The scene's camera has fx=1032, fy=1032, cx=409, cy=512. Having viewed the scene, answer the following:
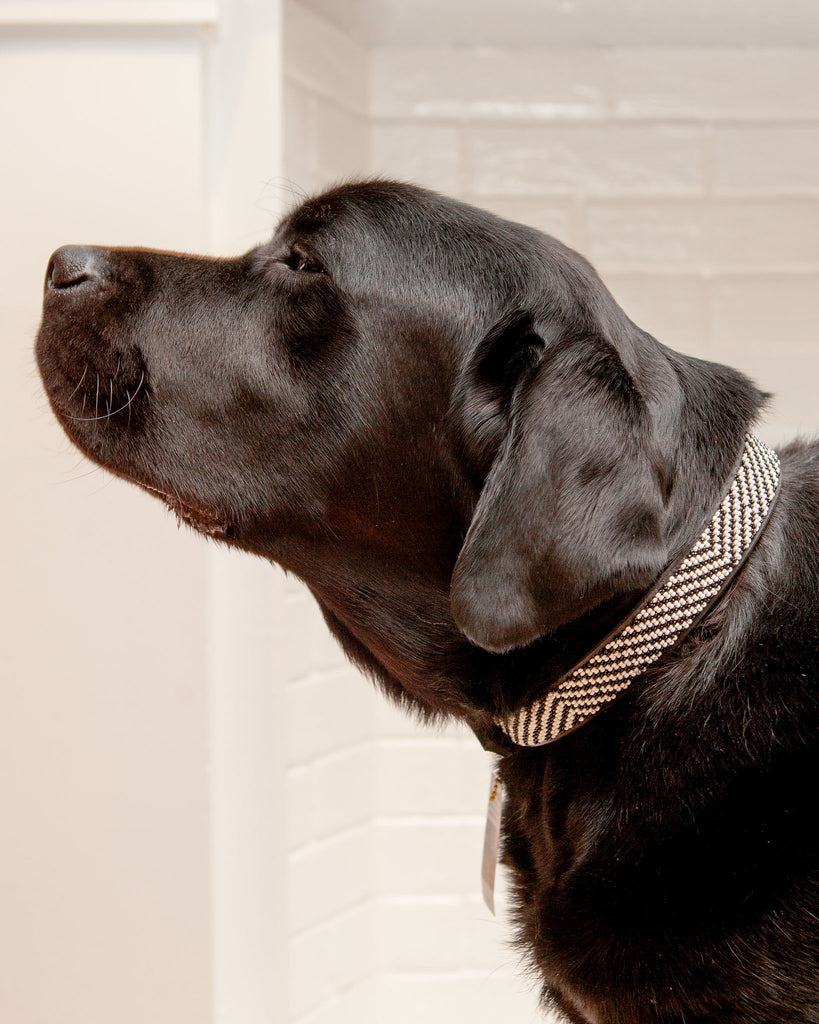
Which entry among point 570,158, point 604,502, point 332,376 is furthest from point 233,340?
point 570,158

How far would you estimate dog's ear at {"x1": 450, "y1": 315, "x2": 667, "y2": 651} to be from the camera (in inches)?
30.7

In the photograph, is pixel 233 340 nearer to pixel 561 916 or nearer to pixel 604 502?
pixel 604 502

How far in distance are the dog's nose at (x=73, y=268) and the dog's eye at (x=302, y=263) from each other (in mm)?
186

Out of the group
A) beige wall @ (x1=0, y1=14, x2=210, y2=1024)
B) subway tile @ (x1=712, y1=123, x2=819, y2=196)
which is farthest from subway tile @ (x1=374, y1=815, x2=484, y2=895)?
subway tile @ (x1=712, y1=123, x2=819, y2=196)

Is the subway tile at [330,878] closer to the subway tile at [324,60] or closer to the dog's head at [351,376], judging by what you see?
the dog's head at [351,376]

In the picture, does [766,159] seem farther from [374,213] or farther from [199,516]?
[199,516]

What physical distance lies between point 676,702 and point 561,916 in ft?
0.69

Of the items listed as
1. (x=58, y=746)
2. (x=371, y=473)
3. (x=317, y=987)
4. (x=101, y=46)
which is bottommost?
(x=317, y=987)

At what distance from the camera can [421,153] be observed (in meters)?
1.70

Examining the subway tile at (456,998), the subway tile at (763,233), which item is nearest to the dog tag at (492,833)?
the subway tile at (456,998)

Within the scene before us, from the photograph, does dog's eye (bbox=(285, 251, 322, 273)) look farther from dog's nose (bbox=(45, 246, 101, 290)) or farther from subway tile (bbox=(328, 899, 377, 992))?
subway tile (bbox=(328, 899, 377, 992))

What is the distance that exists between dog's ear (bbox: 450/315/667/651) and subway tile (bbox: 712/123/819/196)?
107 cm

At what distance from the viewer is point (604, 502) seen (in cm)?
78

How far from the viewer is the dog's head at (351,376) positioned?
902 mm
